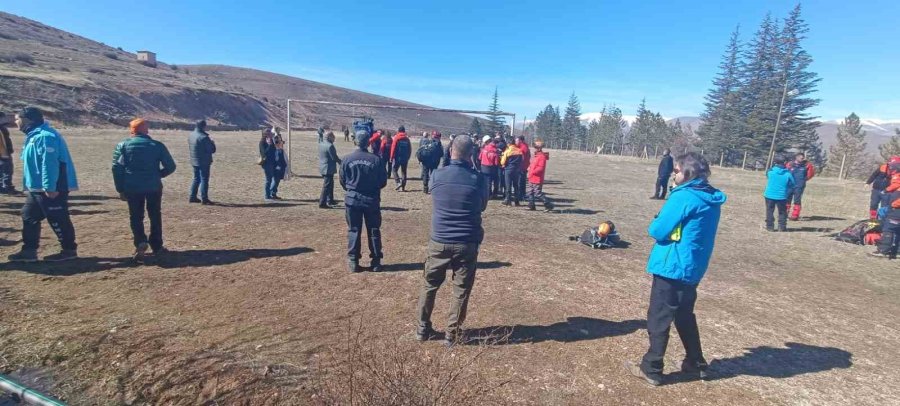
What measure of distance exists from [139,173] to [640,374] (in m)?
6.48

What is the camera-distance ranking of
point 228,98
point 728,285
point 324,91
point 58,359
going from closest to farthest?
point 58,359 → point 728,285 → point 228,98 → point 324,91

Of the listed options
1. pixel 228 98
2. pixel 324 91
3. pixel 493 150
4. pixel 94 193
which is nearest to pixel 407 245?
pixel 493 150

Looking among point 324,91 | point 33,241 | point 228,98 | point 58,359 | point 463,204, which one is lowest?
point 58,359

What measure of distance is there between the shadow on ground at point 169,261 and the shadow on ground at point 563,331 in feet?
12.4

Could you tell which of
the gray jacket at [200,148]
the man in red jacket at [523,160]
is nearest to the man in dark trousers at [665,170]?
Answer: the man in red jacket at [523,160]

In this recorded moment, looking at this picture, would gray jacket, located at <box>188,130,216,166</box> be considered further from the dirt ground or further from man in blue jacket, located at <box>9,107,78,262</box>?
man in blue jacket, located at <box>9,107,78,262</box>

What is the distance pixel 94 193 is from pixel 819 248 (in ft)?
55.0

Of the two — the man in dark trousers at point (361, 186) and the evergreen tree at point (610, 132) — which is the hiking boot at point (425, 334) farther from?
the evergreen tree at point (610, 132)

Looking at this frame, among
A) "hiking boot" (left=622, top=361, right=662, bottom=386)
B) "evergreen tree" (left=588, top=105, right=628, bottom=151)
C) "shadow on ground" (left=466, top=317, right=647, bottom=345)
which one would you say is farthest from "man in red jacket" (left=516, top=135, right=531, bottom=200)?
"evergreen tree" (left=588, top=105, right=628, bottom=151)

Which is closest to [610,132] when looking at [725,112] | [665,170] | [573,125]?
[573,125]

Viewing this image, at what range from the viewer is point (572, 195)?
15.5 metres

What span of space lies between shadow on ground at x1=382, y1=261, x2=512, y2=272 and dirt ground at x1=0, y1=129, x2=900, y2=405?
5cm

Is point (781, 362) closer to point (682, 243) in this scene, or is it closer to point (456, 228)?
point (682, 243)

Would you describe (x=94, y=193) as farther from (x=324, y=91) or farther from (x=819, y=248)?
(x=324, y=91)
